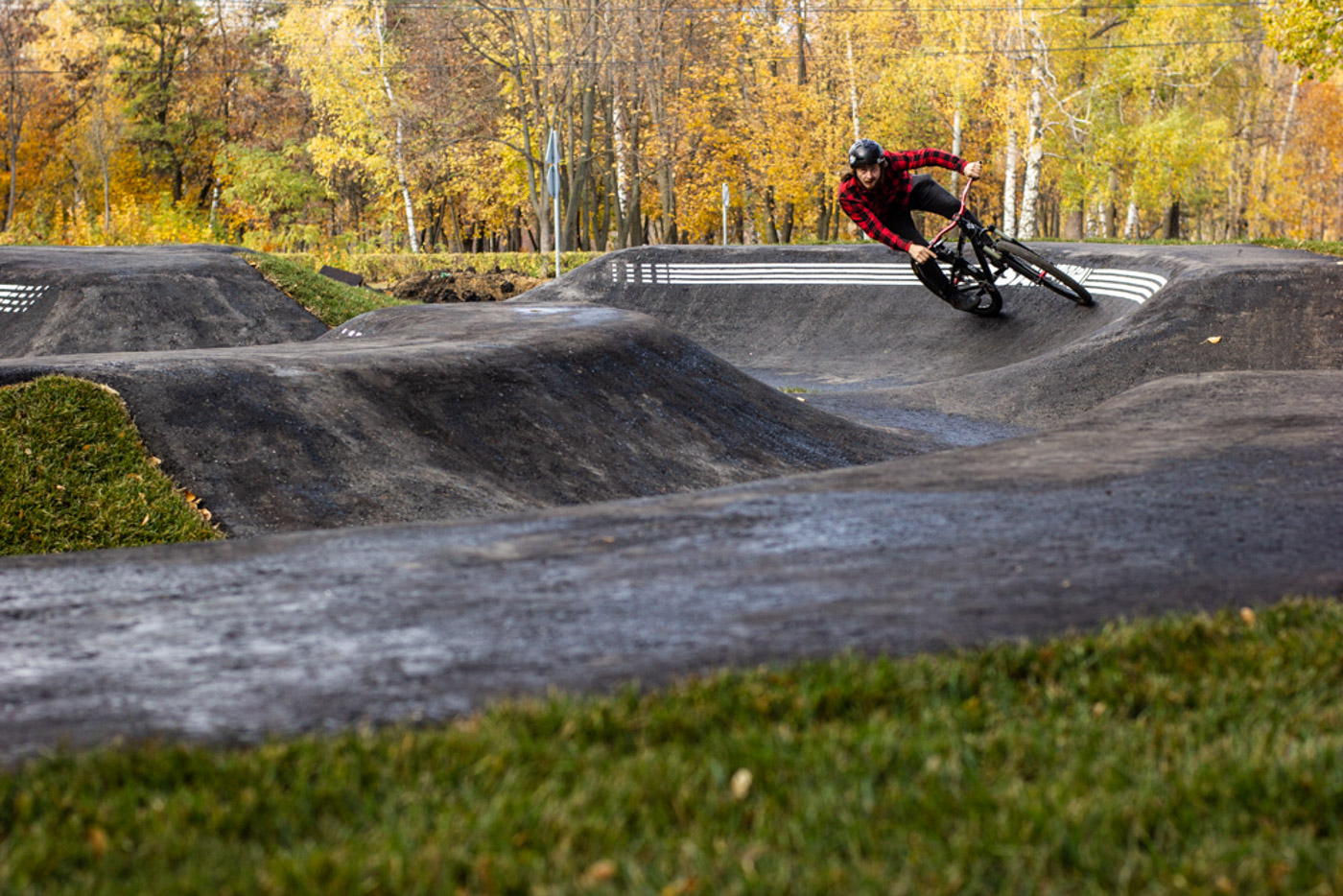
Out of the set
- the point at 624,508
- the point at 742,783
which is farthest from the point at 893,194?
the point at 742,783

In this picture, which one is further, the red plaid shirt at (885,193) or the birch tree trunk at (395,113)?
the birch tree trunk at (395,113)

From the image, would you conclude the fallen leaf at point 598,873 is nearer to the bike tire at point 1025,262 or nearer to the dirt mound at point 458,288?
the bike tire at point 1025,262

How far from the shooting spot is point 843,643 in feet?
11.7

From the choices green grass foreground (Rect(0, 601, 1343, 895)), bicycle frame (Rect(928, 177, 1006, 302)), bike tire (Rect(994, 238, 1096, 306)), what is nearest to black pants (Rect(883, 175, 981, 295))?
bicycle frame (Rect(928, 177, 1006, 302))

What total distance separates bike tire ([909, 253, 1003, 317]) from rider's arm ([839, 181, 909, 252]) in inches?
23.8

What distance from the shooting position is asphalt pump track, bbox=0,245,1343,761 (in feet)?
11.6

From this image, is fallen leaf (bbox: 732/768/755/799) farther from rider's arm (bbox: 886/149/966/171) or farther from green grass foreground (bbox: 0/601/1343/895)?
rider's arm (bbox: 886/149/966/171)

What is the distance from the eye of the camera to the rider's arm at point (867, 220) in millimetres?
13695

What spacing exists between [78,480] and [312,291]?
14.1 meters

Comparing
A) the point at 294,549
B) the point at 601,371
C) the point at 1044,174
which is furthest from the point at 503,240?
the point at 294,549

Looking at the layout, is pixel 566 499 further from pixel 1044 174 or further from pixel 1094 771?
pixel 1044 174

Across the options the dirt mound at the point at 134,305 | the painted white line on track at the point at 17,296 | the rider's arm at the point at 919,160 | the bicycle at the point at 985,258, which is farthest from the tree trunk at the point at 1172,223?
the painted white line on track at the point at 17,296

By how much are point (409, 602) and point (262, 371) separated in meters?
5.41

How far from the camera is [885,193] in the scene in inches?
547
